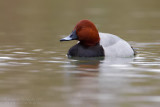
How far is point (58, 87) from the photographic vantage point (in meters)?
5.96

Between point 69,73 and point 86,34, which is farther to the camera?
point 86,34

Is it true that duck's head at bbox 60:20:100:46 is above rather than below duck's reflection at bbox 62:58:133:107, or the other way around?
above

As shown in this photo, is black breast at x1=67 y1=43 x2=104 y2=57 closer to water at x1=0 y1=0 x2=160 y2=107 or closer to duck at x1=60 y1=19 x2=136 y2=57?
duck at x1=60 y1=19 x2=136 y2=57

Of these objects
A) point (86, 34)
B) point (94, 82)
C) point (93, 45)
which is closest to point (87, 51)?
point (93, 45)

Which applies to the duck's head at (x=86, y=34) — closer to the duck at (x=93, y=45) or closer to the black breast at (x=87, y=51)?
the duck at (x=93, y=45)

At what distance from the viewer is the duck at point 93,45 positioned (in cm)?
885

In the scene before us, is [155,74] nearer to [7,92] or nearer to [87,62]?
[87,62]

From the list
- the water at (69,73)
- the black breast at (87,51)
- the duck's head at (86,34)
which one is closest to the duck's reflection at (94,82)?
the water at (69,73)

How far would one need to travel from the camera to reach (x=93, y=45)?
29.8 feet

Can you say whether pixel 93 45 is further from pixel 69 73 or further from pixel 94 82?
pixel 94 82

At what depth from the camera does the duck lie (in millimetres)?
8852

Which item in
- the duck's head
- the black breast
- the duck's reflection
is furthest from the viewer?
the duck's head

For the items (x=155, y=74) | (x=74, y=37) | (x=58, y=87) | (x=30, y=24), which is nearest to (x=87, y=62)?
(x=74, y=37)

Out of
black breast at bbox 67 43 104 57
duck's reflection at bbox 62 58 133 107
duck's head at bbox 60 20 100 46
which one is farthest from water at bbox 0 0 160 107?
duck's head at bbox 60 20 100 46
